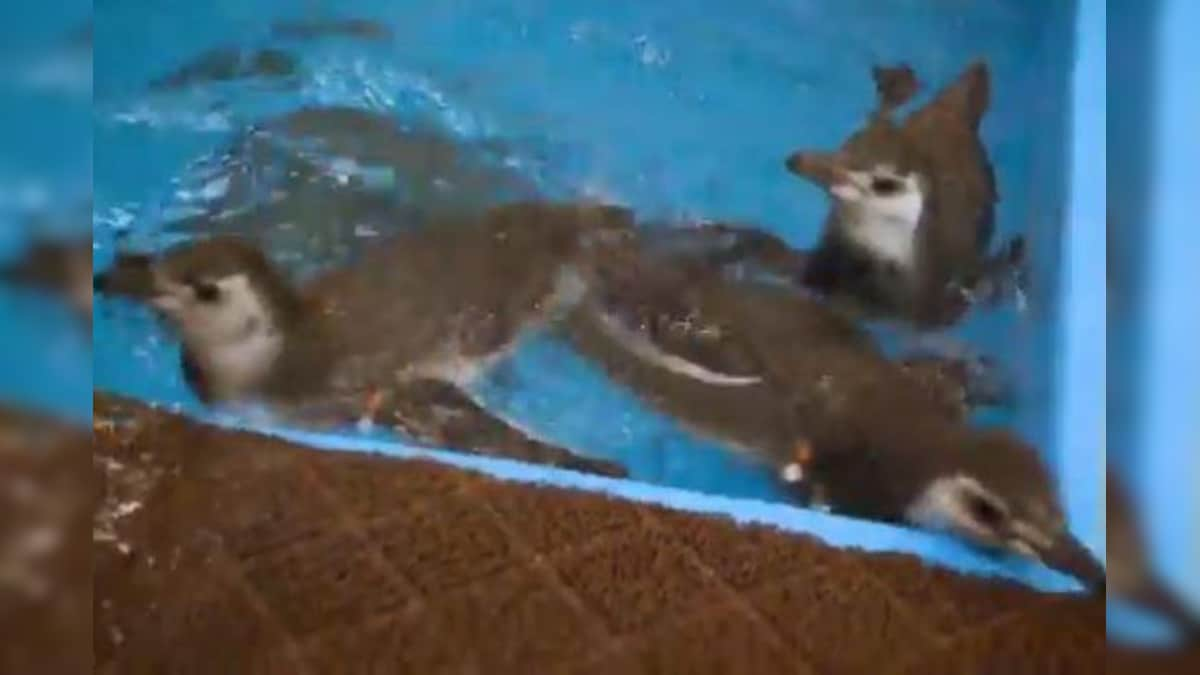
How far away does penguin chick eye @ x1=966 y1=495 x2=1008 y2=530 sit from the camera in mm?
1432

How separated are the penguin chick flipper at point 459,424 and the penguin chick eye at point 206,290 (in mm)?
245

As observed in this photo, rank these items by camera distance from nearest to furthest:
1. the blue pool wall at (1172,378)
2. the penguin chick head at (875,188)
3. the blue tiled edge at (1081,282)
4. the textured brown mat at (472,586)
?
the blue pool wall at (1172,378) → the blue tiled edge at (1081,282) → the textured brown mat at (472,586) → the penguin chick head at (875,188)

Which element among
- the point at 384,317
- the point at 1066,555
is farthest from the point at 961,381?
the point at 384,317

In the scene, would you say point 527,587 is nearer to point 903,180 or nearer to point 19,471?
point 903,180

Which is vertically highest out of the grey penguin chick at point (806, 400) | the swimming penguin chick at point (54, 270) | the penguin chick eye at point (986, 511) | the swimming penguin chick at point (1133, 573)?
the swimming penguin chick at point (54, 270)

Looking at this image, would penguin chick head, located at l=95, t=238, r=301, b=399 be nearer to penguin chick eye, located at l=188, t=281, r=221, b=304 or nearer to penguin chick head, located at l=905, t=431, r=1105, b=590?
penguin chick eye, located at l=188, t=281, r=221, b=304

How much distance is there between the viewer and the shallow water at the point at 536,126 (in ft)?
4.79

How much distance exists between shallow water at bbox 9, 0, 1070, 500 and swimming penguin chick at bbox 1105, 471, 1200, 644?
2.90ft

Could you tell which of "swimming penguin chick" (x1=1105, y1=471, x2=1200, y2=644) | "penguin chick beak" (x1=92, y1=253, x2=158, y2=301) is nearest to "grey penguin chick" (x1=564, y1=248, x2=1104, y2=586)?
"penguin chick beak" (x1=92, y1=253, x2=158, y2=301)

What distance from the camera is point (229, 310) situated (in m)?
1.55

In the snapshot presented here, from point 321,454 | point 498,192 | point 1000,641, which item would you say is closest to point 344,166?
point 498,192

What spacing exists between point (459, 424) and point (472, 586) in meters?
0.19

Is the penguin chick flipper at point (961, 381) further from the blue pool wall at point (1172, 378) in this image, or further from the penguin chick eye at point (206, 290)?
the blue pool wall at point (1172, 378)

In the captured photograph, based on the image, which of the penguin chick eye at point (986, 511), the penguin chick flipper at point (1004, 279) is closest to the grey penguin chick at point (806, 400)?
the penguin chick eye at point (986, 511)
